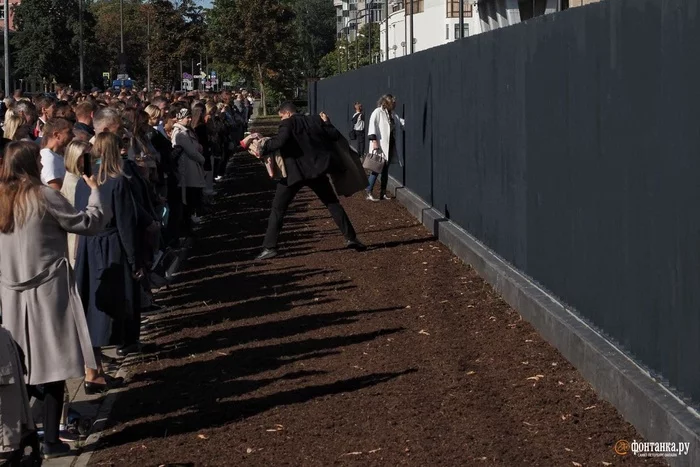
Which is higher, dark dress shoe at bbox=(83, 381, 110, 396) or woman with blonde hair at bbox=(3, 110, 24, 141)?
woman with blonde hair at bbox=(3, 110, 24, 141)

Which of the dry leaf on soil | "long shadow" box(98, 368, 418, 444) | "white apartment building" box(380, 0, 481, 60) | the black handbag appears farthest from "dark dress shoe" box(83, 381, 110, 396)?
"white apartment building" box(380, 0, 481, 60)

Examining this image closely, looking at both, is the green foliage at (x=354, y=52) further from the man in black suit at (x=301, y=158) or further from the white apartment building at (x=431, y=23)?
the man in black suit at (x=301, y=158)

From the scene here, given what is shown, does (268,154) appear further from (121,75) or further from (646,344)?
(121,75)

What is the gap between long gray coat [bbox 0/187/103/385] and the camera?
724 centimetres

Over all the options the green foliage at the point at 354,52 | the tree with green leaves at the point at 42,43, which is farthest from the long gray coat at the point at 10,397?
the tree with green leaves at the point at 42,43

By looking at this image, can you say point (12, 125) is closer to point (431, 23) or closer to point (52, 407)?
point (52, 407)

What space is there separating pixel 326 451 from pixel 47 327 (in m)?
1.73

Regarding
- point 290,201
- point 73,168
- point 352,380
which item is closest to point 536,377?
point 352,380

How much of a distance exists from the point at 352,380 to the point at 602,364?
6.23 feet

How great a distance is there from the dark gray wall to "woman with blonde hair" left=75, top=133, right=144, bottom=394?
10.7 ft

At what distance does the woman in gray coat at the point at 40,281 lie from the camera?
7180 mm

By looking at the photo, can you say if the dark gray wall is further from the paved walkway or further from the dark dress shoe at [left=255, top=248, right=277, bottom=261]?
the dark dress shoe at [left=255, top=248, right=277, bottom=261]

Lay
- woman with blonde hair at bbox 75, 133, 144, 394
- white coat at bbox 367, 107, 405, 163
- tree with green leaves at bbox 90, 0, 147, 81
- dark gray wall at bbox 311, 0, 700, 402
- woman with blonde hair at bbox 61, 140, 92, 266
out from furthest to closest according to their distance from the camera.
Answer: tree with green leaves at bbox 90, 0, 147, 81, white coat at bbox 367, 107, 405, 163, woman with blonde hair at bbox 75, 133, 144, 394, woman with blonde hair at bbox 61, 140, 92, 266, dark gray wall at bbox 311, 0, 700, 402

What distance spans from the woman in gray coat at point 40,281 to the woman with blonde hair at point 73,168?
72cm
